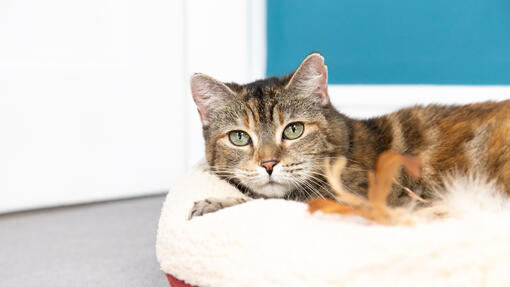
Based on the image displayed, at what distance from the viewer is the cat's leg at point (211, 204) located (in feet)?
3.51

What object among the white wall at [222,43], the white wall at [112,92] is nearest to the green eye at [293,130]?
the white wall at [112,92]

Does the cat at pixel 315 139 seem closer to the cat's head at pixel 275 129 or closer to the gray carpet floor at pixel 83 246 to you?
the cat's head at pixel 275 129

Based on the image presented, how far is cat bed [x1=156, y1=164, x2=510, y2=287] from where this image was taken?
796 millimetres

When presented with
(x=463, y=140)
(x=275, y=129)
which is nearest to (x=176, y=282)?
(x=275, y=129)

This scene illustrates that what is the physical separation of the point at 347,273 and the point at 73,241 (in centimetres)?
111

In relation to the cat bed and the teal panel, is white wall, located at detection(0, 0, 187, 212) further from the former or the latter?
the cat bed

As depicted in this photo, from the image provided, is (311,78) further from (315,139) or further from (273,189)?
(273,189)

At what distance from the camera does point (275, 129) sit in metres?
1.21

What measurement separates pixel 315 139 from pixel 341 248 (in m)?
0.43

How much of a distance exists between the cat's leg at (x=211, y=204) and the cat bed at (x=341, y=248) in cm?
6

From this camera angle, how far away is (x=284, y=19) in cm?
237

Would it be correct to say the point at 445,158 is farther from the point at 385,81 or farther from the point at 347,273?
the point at 385,81

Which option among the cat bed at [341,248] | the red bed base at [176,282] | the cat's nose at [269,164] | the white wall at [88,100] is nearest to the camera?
the cat bed at [341,248]

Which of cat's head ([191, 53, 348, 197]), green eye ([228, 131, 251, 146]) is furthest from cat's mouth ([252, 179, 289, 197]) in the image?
green eye ([228, 131, 251, 146])
